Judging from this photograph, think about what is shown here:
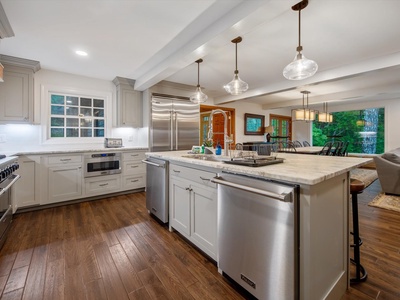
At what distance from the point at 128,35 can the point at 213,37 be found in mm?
1130

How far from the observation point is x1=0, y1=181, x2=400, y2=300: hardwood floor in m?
1.52

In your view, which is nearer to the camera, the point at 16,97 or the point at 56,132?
the point at 16,97

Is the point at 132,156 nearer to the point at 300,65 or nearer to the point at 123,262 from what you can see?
the point at 123,262

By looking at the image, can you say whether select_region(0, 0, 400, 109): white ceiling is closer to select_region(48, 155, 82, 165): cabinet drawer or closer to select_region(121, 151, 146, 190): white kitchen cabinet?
select_region(121, 151, 146, 190): white kitchen cabinet

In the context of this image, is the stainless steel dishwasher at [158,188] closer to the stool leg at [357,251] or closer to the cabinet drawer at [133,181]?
the cabinet drawer at [133,181]

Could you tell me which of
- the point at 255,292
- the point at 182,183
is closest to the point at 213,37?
the point at 182,183

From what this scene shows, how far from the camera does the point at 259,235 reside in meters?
1.33

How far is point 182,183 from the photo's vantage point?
2.20 metres

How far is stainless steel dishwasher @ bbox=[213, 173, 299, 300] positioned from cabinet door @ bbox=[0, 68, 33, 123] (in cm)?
356

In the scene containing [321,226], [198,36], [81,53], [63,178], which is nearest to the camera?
[321,226]

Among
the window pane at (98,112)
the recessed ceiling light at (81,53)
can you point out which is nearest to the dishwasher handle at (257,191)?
the recessed ceiling light at (81,53)

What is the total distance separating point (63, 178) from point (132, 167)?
1.20 meters

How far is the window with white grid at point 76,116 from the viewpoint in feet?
12.9

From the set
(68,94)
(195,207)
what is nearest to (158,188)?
(195,207)
